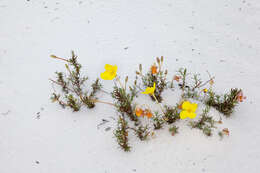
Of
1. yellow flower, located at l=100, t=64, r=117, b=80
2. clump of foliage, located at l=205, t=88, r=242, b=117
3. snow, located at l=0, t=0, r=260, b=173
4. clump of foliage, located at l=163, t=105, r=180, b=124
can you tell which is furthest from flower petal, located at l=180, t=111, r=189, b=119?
yellow flower, located at l=100, t=64, r=117, b=80

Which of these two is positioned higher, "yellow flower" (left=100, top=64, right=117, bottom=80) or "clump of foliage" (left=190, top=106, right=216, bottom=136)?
"yellow flower" (left=100, top=64, right=117, bottom=80)

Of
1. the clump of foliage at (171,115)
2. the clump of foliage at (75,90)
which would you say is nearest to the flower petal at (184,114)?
the clump of foliage at (171,115)

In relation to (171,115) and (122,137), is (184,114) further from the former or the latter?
(122,137)

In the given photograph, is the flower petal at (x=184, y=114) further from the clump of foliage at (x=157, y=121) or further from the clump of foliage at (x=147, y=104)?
the clump of foliage at (x=157, y=121)

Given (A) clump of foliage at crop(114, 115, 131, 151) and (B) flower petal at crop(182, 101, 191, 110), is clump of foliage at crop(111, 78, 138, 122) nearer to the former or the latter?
(A) clump of foliage at crop(114, 115, 131, 151)

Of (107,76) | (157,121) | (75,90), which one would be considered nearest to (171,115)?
(157,121)

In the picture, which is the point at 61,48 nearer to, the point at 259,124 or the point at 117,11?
the point at 117,11
